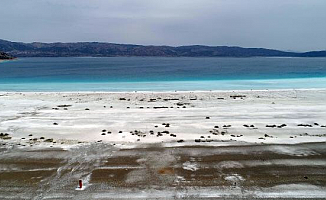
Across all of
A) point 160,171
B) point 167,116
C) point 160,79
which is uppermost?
point 160,79

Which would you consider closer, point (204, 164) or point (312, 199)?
point (312, 199)

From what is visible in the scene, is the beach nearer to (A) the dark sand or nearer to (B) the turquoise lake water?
(A) the dark sand

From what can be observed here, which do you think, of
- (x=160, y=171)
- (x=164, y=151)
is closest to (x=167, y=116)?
(x=164, y=151)

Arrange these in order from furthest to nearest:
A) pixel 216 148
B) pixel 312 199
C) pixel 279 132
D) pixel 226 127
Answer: pixel 226 127 < pixel 279 132 < pixel 216 148 < pixel 312 199

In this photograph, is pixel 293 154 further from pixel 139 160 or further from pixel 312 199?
pixel 139 160

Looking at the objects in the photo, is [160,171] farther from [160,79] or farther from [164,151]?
[160,79]

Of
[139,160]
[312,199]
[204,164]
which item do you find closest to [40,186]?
[139,160]

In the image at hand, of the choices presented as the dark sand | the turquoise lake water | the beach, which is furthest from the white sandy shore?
the turquoise lake water
